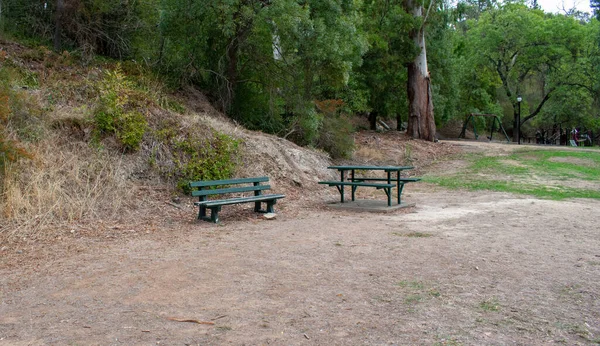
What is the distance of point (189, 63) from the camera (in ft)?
52.3

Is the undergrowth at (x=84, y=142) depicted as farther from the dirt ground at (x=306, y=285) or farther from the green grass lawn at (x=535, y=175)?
the green grass lawn at (x=535, y=175)

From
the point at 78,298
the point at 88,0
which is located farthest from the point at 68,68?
the point at 78,298

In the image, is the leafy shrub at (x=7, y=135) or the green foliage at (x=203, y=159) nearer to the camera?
the leafy shrub at (x=7, y=135)

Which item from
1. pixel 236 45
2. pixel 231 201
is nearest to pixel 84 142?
pixel 231 201

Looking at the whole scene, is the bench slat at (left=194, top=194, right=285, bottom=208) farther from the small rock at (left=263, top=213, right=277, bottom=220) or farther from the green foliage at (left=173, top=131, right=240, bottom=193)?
the green foliage at (left=173, top=131, right=240, bottom=193)

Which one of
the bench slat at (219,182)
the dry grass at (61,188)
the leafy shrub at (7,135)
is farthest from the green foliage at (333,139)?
the leafy shrub at (7,135)

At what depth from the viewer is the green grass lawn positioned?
1540cm

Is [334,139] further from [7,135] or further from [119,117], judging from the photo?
[7,135]

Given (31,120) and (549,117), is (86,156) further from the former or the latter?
(549,117)

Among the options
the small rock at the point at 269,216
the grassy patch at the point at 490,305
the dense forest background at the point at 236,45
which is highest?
the dense forest background at the point at 236,45

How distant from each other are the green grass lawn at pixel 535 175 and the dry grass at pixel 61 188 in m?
10.0

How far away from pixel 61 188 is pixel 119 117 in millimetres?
2358

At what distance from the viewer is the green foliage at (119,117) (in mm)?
10750

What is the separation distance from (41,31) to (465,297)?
13.2 m
